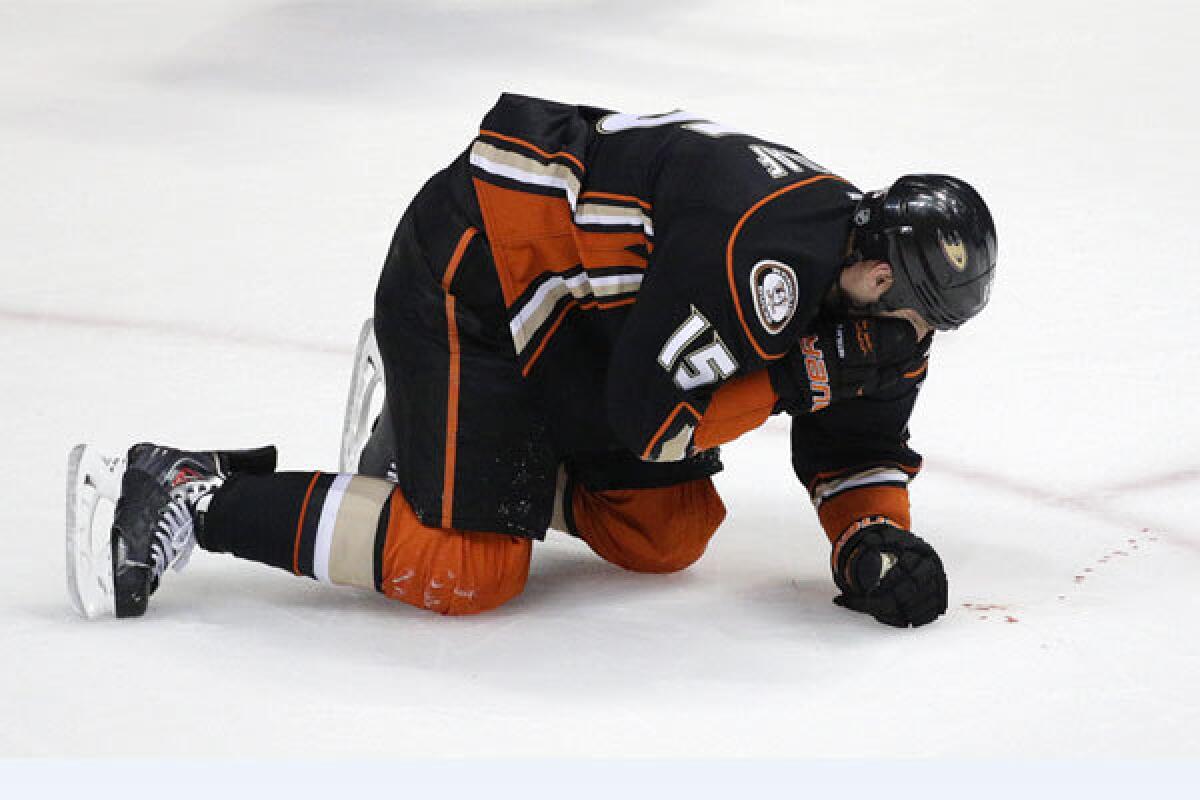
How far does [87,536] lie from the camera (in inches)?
98.8

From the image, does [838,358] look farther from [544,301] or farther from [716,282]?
[544,301]

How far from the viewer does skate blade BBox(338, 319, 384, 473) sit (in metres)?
3.03

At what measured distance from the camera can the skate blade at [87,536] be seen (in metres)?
2.46

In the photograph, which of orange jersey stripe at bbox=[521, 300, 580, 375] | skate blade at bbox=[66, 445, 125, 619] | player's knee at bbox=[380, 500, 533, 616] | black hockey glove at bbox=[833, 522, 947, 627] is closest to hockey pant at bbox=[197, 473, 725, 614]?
player's knee at bbox=[380, 500, 533, 616]

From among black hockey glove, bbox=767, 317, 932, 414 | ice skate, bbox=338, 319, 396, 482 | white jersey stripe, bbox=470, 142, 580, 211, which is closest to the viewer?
black hockey glove, bbox=767, 317, 932, 414

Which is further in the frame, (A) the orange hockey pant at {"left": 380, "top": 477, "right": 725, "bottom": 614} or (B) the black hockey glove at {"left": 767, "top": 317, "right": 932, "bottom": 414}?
(A) the orange hockey pant at {"left": 380, "top": 477, "right": 725, "bottom": 614}

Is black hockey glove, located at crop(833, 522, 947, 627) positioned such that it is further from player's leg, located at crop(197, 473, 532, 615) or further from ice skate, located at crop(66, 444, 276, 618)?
ice skate, located at crop(66, 444, 276, 618)

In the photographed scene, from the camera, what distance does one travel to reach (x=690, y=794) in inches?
77.6

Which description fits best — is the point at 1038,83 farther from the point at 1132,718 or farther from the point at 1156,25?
the point at 1132,718

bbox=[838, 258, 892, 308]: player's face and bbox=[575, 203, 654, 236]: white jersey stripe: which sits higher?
bbox=[575, 203, 654, 236]: white jersey stripe

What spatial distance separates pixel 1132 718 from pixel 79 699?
1303 mm

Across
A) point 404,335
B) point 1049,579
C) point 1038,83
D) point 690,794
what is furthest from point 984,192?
point 690,794

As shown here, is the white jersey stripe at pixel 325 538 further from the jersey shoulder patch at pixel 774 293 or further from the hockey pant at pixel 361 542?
the jersey shoulder patch at pixel 774 293

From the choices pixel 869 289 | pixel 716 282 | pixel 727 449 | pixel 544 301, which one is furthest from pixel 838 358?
pixel 727 449
